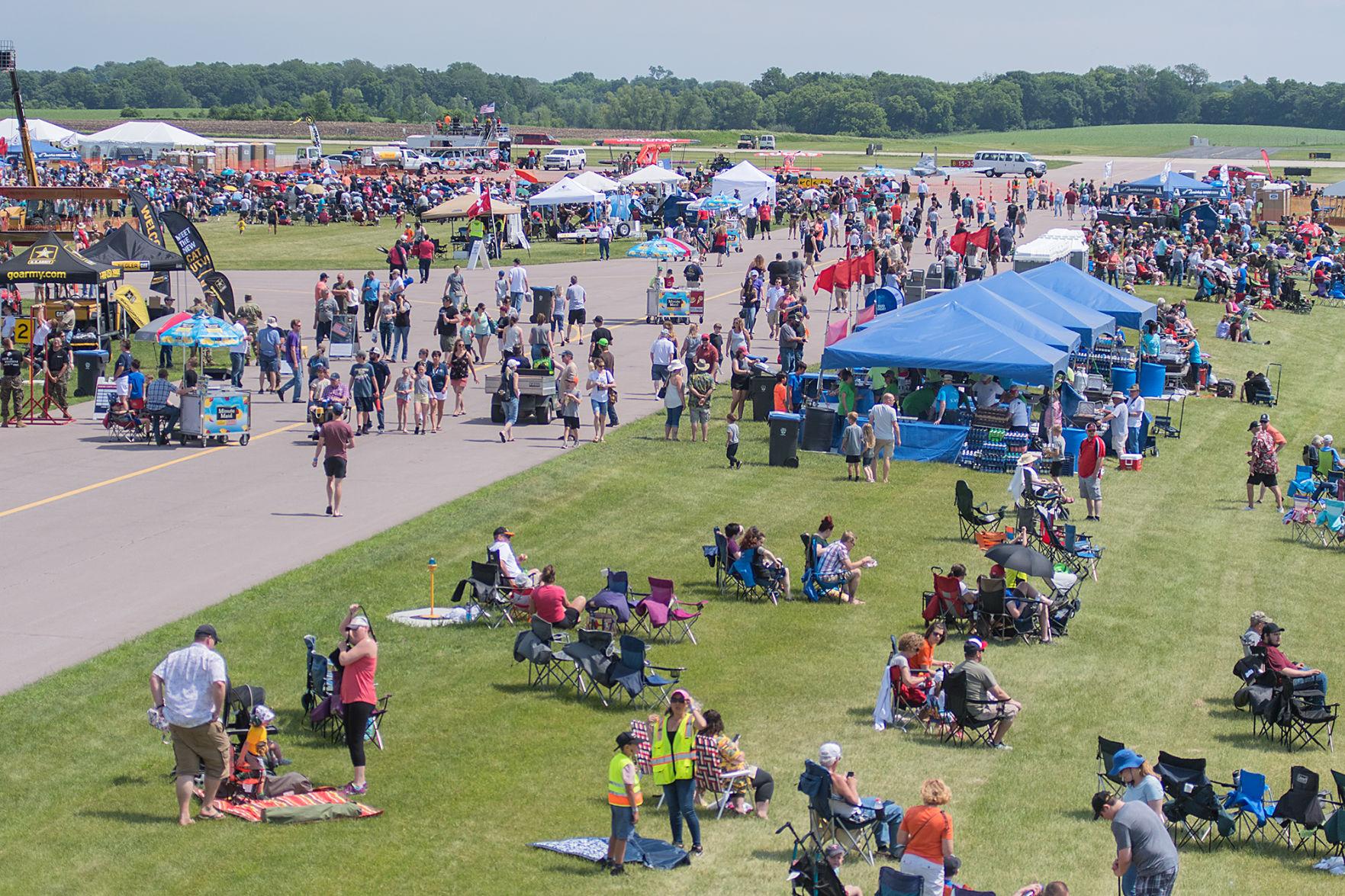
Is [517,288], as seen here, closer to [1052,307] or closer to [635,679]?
[1052,307]

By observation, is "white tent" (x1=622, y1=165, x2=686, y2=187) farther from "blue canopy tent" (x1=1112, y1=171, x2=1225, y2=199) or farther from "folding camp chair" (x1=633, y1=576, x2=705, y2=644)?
"folding camp chair" (x1=633, y1=576, x2=705, y2=644)

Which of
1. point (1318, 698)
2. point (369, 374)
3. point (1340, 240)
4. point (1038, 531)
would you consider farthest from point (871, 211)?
point (1318, 698)

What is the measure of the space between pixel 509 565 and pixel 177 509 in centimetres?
647

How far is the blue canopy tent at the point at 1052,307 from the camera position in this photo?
31.2m

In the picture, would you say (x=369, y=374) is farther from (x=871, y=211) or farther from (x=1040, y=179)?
(x=1040, y=179)

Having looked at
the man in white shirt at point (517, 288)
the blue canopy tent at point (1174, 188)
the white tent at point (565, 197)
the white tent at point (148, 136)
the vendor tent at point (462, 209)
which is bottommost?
the man in white shirt at point (517, 288)

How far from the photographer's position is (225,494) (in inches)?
876

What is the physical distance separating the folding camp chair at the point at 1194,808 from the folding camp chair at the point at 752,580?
654 cm

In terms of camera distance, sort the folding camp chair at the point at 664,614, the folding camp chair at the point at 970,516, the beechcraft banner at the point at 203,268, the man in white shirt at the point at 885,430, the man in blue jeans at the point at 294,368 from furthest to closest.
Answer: the beechcraft banner at the point at 203,268, the man in blue jeans at the point at 294,368, the man in white shirt at the point at 885,430, the folding camp chair at the point at 970,516, the folding camp chair at the point at 664,614

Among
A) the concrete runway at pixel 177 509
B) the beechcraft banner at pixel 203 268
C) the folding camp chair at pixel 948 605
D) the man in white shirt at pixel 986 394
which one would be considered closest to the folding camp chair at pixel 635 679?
the folding camp chair at pixel 948 605

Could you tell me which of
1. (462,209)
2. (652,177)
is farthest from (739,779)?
(652,177)

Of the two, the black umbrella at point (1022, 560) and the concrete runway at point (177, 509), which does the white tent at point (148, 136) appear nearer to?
the concrete runway at point (177, 509)

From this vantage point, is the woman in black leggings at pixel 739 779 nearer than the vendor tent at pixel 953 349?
Yes

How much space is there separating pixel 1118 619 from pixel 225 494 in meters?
12.5
